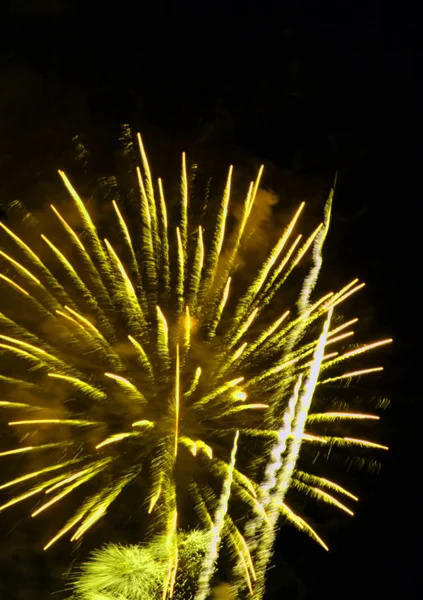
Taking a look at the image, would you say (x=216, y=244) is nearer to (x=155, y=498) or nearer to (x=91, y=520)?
(x=155, y=498)

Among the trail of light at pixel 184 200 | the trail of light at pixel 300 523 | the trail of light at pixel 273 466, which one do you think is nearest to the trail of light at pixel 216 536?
the trail of light at pixel 273 466

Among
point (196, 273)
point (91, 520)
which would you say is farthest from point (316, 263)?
point (91, 520)

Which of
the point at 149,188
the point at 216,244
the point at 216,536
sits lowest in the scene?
the point at 216,536

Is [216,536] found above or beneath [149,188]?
beneath

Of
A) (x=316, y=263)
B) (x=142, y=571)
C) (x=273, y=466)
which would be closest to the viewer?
(x=142, y=571)

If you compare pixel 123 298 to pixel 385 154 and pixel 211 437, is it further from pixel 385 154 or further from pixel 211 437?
pixel 385 154

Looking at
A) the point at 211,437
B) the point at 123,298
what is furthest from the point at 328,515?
the point at 123,298

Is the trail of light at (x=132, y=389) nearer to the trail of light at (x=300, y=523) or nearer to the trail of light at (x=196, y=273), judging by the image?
the trail of light at (x=196, y=273)
